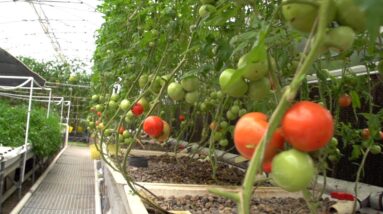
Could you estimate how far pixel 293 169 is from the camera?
44 cm

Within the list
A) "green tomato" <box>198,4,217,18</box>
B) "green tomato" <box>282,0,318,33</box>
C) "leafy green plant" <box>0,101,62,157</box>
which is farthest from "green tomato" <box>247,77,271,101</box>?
"leafy green plant" <box>0,101,62,157</box>

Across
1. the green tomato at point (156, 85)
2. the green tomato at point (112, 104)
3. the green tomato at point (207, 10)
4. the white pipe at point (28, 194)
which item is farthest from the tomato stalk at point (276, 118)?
the white pipe at point (28, 194)

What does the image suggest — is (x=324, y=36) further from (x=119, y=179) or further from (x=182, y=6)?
(x=119, y=179)

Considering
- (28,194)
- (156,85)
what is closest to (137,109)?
(156,85)

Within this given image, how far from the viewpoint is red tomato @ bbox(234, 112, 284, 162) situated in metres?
0.47

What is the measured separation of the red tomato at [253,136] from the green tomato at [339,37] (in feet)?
0.39

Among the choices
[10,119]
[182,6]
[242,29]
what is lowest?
[10,119]

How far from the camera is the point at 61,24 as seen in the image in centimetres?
1220

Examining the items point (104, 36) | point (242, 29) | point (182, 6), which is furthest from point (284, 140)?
point (104, 36)

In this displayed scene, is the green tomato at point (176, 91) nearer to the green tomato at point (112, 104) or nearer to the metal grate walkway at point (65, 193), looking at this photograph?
the green tomato at point (112, 104)

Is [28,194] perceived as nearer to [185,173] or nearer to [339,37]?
[185,173]

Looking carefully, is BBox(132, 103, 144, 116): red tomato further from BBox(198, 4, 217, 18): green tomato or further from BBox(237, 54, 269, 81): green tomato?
BBox(237, 54, 269, 81): green tomato

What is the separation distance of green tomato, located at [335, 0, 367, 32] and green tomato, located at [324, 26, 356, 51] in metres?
0.01

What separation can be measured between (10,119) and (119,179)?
291 centimetres
